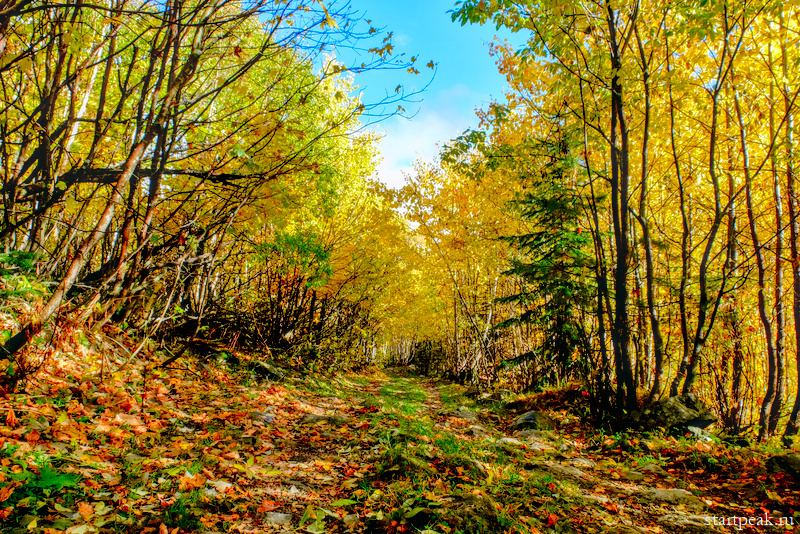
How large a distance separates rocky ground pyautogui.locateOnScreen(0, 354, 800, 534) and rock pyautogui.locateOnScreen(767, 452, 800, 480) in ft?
0.06

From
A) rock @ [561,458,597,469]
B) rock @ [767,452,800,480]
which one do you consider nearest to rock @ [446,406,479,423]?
rock @ [561,458,597,469]

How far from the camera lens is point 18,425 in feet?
9.41

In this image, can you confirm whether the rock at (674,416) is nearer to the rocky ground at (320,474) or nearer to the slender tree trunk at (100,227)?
the rocky ground at (320,474)

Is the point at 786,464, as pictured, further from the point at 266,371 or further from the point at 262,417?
the point at 266,371

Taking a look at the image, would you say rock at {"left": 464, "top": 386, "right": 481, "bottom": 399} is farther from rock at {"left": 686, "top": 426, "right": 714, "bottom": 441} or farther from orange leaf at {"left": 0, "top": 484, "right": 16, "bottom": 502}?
orange leaf at {"left": 0, "top": 484, "right": 16, "bottom": 502}

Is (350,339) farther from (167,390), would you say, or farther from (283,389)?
(167,390)

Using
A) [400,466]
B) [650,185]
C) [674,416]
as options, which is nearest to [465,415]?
[674,416]

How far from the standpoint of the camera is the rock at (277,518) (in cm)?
247

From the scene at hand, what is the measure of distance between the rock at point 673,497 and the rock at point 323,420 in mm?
3627

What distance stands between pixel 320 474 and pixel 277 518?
0.96 m

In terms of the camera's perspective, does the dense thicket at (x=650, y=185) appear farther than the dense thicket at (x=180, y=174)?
Yes

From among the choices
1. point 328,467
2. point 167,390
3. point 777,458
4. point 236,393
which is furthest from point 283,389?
point 777,458

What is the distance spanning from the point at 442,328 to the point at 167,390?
1384 centimetres

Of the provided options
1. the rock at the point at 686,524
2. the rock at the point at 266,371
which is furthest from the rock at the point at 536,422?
the rock at the point at 266,371
